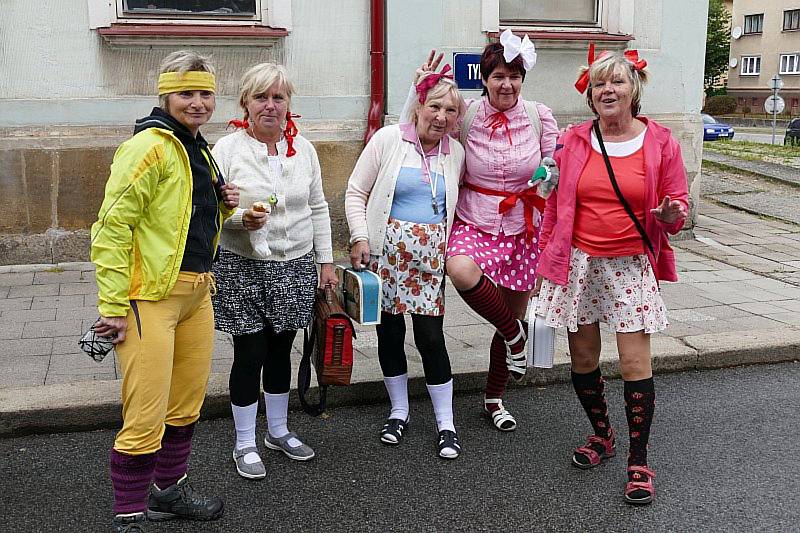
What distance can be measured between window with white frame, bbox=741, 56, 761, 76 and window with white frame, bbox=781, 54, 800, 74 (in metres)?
2.18

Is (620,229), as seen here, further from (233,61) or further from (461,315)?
(233,61)

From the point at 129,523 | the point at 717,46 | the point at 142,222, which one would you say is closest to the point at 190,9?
the point at 142,222

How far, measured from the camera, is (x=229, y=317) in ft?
12.5

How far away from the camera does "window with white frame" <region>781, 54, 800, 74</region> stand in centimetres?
4991

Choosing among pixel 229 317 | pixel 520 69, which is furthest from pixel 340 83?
pixel 229 317

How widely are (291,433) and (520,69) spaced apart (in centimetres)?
207

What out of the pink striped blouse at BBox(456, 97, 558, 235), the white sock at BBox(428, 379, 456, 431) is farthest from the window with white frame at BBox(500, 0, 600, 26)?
the white sock at BBox(428, 379, 456, 431)

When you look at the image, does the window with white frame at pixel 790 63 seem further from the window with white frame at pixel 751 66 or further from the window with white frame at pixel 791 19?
the window with white frame at pixel 751 66

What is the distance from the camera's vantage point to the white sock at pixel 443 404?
4332 millimetres

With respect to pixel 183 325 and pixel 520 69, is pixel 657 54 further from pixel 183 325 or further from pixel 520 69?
pixel 183 325

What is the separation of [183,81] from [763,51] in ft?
184

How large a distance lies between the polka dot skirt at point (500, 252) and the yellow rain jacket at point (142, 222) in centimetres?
150

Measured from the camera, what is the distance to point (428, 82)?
13.4 ft

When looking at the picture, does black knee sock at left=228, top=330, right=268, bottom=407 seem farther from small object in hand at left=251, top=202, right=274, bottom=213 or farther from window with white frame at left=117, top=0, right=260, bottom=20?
window with white frame at left=117, top=0, right=260, bottom=20
